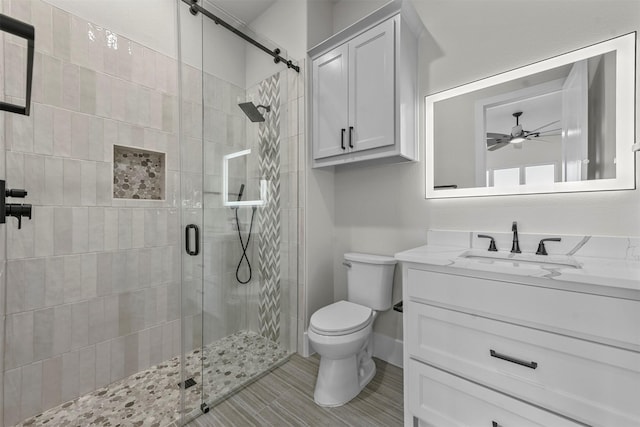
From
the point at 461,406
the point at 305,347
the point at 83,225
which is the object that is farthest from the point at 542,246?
the point at 83,225

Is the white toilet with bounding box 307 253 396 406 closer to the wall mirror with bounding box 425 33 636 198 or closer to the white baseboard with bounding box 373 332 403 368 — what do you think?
the white baseboard with bounding box 373 332 403 368

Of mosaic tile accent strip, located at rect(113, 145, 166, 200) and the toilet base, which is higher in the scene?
mosaic tile accent strip, located at rect(113, 145, 166, 200)

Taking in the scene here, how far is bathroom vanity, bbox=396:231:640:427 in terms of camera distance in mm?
902

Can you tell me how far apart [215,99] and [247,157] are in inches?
15.8

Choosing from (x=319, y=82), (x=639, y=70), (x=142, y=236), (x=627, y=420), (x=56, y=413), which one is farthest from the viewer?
(x=319, y=82)

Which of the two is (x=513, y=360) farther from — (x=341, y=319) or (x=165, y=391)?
(x=165, y=391)

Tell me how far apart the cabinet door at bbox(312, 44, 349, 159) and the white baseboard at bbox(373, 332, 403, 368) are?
1.46 metres

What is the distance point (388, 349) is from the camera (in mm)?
2031

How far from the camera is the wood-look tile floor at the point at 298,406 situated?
57.2 inches

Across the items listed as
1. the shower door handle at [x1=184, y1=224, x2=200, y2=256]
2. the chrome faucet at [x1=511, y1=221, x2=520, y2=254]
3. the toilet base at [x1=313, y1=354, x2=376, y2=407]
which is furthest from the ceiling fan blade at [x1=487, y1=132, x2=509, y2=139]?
the shower door handle at [x1=184, y1=224, x2=200, y2=256]

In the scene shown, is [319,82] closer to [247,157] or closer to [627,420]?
[247,157]

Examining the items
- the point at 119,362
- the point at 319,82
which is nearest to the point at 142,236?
the point at 119,362

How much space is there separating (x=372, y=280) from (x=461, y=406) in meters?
0.86

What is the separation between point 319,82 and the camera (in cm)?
206
